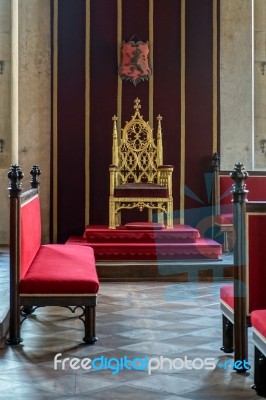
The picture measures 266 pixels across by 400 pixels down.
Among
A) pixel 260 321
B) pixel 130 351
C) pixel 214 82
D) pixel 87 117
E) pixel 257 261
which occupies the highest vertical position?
pixel 214 82

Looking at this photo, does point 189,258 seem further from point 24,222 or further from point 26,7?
point 26,7

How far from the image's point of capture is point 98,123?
8.81 metres

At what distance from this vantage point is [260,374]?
3328 millimetres

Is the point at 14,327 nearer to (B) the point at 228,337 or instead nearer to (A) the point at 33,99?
(B) the point at 228,337

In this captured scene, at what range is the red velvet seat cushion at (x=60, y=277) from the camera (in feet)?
13.9

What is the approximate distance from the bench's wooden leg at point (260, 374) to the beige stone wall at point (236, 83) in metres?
5.72

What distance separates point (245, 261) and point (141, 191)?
4066 mm

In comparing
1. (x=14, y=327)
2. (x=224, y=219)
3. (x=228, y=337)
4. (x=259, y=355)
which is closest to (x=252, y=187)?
(x=224, y=219)

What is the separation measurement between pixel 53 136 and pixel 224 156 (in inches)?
83.4

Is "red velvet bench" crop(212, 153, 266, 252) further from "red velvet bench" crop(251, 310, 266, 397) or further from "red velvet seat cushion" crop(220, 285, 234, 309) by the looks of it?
"red velvet bench" crop(251, 310, 266, 397)

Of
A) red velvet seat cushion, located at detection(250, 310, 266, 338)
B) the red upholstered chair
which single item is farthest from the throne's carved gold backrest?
red velvet seat cushion, located at detection(250, 310, 266, 338)

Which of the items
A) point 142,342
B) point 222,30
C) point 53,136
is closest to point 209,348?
point 142,342

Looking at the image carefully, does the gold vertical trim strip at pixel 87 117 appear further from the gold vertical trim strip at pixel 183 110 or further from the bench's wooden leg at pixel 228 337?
the bench's wooden leg at pixel 228 337

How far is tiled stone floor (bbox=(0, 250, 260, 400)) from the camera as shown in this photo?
333cm
